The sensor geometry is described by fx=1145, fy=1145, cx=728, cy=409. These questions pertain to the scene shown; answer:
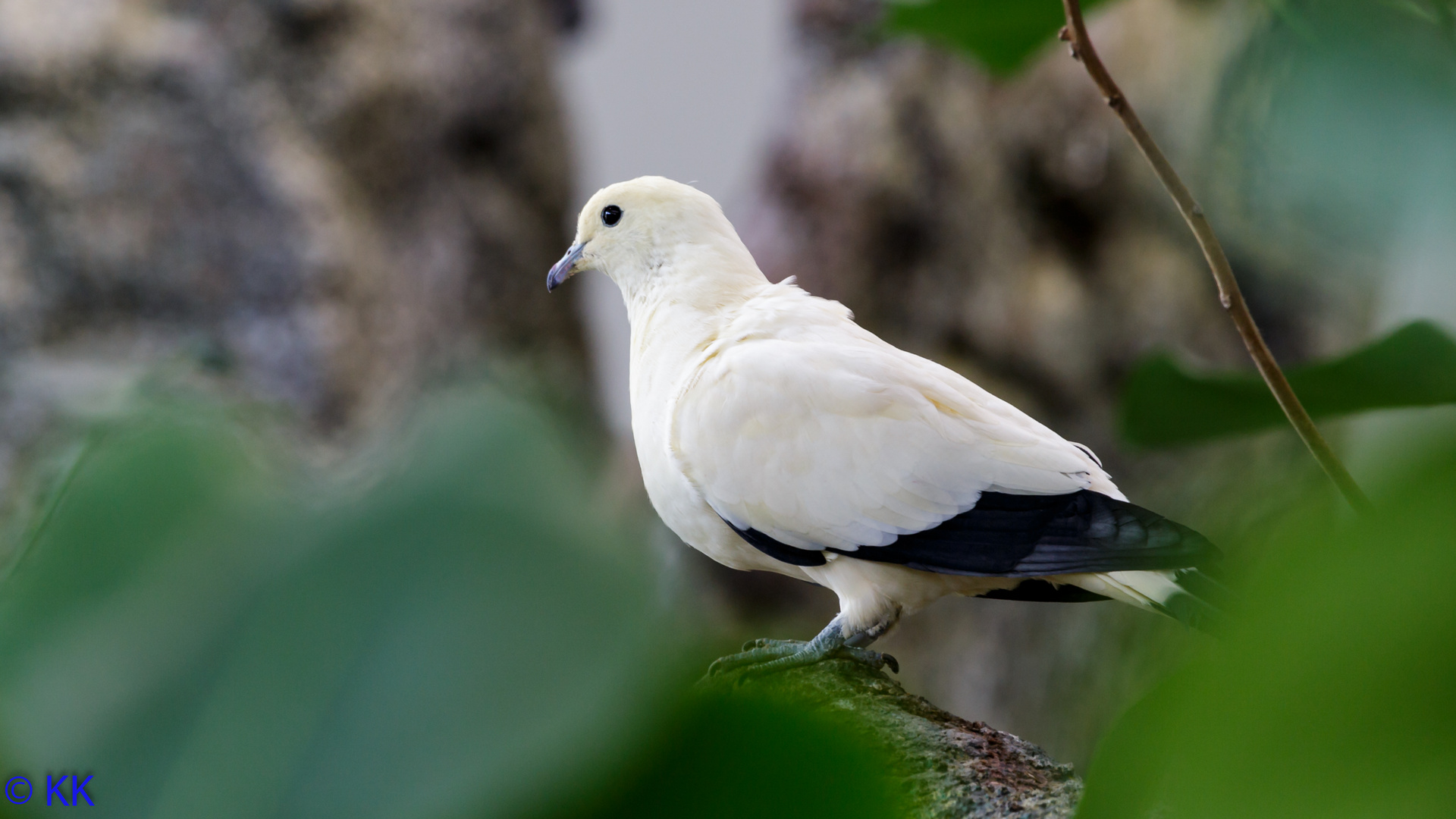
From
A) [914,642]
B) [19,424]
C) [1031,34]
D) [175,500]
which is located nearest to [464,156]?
[19,424]

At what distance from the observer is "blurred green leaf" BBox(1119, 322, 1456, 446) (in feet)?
2.76

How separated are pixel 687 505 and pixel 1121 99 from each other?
463mm

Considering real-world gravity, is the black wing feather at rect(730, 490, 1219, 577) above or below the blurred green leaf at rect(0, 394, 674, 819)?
above

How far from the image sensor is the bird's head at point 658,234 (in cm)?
112

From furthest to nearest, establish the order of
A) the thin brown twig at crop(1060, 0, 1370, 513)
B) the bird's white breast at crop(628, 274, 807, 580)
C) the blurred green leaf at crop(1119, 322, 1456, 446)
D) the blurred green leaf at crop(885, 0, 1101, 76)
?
the blurred green leaf at crop(885, 0, 1101, 76) < the bird's white breast at crop(628, 274, 807, 580) < the blurred green leaf at crop(1119, 322, 1456, 446) < the thin brown twig at crop(1060, 0, 1370, 513)

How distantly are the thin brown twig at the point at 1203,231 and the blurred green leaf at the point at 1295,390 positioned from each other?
110 mm

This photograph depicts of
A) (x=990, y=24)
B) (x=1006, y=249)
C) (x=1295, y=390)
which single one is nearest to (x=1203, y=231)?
(x=1295, y=390)

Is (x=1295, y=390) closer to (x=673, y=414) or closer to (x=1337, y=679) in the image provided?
(x=673, y=414)

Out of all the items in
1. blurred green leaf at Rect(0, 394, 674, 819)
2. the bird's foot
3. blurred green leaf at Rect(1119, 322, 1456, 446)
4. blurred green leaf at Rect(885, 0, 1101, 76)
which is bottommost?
blurred green leaf at Rect(0, 394, 674, 819)

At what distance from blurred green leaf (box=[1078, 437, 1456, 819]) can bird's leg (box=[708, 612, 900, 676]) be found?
31.0 inches

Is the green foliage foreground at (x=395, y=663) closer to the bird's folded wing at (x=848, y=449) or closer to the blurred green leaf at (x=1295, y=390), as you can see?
the bird's folded wing at (x=848, y=449)

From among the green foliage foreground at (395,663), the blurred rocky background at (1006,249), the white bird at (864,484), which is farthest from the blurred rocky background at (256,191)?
the green foliage foreground at (395,663)

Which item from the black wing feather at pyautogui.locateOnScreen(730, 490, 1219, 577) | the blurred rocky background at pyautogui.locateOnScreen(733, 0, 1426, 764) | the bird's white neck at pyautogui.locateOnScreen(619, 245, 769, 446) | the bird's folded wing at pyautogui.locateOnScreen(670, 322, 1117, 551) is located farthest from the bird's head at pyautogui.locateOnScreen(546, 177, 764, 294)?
the blurred rocky background at pyautogui.locateOnScreen(733, 0, 1426, 764)

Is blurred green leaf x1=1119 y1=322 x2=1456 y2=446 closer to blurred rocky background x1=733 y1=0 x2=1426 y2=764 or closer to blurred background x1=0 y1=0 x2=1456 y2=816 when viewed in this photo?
blurred background x1=0 y1=0 x2=1456 y2=816
